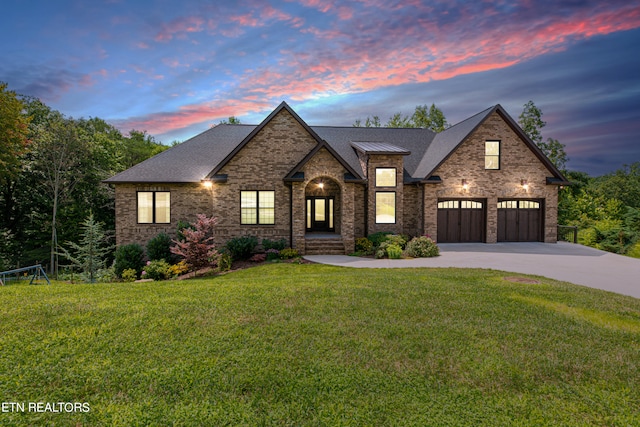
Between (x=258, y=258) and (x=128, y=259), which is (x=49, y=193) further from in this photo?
(x=258, y=258)

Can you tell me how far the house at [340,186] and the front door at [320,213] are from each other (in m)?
0.06

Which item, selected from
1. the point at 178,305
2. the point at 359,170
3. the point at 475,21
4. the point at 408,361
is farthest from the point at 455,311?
the point at 359,170

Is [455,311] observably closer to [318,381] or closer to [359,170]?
[318,381]

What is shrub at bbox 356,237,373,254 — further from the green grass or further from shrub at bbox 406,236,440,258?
the green grass

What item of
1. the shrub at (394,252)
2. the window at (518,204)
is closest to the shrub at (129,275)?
the shrub at (394,252)

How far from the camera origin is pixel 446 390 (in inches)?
168

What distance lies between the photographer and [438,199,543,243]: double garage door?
19609 mm

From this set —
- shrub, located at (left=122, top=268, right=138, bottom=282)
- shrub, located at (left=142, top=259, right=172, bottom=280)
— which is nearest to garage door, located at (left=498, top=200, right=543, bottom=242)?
shrub, located at (left=142, top=259, right=172, bottom=280)

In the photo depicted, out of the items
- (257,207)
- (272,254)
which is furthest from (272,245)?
(257,207)

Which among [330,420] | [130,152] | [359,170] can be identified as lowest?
[330,420]

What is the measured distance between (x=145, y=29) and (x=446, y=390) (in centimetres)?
1697

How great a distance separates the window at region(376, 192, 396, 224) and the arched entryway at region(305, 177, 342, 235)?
2537mm

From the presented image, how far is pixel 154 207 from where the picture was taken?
691 inches

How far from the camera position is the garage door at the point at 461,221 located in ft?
64.2
